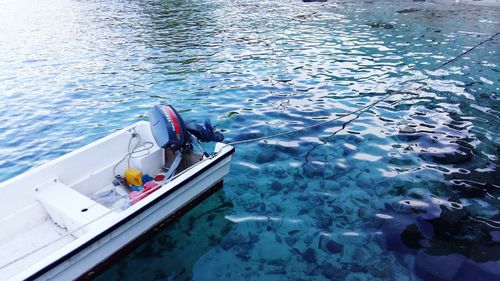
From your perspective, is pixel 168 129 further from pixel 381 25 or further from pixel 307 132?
pixel 381 25

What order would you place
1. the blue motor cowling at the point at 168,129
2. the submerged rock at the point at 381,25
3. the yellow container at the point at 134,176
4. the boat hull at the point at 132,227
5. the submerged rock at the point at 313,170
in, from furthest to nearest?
the submerged rock at the point at 381,25 → the submerged rock at the point at 313,170 → the yellow container at the point at 134,176 → the blue motor cowling at the point at 168,129 → the boat hull at the point at 132,227

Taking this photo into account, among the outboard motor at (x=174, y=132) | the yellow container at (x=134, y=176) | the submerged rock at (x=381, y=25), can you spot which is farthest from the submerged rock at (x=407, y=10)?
the yellow container at (x=134, y=176)

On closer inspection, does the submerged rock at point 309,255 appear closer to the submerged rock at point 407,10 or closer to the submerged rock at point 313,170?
the submerged rock at point 313,170

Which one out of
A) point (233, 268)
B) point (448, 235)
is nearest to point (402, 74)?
point (448, 235)

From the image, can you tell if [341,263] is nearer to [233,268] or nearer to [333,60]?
[233,268]

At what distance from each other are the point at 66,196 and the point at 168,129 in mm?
2257

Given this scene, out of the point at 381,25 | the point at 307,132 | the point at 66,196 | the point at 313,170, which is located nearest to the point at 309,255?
the point at 313,170

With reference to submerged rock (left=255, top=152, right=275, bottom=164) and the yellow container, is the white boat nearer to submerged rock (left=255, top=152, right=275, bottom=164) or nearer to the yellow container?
the yellow container

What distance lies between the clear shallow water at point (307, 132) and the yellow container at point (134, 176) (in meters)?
1.37

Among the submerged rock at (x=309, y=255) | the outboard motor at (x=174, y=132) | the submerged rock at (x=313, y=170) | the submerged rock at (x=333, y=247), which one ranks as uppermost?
the outboard motor at (x=174, y=132)

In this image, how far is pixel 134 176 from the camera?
7496 mm

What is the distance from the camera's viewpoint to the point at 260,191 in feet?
26.4

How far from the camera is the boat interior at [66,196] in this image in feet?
20.0

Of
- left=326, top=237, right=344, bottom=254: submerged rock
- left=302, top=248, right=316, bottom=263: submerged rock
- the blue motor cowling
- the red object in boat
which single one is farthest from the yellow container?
left=326, top=237, right=344, bottom=254: submerged rock
